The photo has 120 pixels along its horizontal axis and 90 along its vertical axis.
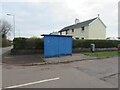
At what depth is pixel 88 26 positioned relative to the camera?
81.3 feet

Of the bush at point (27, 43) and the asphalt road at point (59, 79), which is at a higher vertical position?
the bush at point (27, 43)

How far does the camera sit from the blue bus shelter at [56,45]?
1012 centimetres

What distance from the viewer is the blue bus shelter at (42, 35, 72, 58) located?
10.1 meters

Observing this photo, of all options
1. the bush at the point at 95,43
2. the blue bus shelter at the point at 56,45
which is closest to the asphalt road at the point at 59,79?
the blue bus shelter at the point at 56,45

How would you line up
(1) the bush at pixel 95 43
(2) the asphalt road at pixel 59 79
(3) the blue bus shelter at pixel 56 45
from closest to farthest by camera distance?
1. (2) the asphalt road at pixel 59 79
2. (3) the blue bus shelter at pixel 56 45
3. (1) the bush at pixel 95 43

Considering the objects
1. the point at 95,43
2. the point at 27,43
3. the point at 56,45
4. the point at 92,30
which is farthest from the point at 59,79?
the point at 92,30

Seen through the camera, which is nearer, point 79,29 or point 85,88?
point 85,88

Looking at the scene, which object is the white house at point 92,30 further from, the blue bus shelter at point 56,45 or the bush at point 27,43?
the bush at point 27,43

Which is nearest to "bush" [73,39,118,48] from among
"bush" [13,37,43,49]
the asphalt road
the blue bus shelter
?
the blue bus shelter

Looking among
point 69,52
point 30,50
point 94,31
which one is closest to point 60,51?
point 69,52

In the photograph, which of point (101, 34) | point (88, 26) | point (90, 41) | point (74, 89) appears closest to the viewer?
point (74, 89)

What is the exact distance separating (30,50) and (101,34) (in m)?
21.6

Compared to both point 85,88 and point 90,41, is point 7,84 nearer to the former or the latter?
point 85,88

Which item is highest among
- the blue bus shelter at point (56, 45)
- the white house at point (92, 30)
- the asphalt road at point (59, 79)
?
the white house at point (92, 30)
